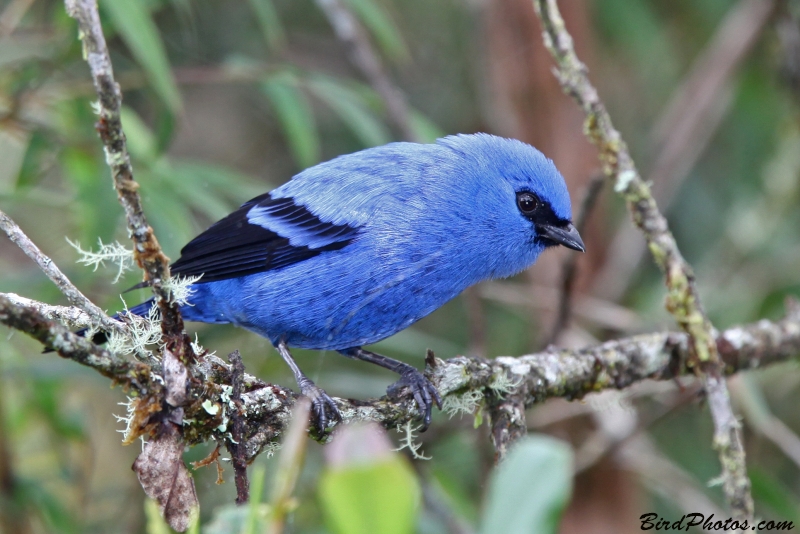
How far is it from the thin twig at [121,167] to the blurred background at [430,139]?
1583 mm

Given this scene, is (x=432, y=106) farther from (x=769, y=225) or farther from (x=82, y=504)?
(x=82, y=504)

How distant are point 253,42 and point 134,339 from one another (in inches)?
203

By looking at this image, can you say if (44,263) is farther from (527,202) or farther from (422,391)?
(527,202)

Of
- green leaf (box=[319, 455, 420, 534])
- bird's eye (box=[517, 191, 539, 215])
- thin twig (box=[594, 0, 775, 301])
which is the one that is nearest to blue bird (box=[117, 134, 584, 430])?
bird's eye (box=[517, 191, 539, 215])

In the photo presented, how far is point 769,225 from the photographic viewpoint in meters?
5.53

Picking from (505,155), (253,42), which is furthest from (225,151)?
(505,155)

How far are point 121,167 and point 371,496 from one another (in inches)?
44.5

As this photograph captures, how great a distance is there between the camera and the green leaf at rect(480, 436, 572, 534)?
105 cm

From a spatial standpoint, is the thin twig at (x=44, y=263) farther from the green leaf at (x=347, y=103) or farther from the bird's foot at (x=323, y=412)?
the green leaf at (x=347, y=103)

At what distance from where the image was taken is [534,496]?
1.05m

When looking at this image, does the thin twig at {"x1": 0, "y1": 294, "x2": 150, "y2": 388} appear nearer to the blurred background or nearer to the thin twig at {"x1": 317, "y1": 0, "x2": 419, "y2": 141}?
the blurred background

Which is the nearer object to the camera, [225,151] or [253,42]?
[253,42]

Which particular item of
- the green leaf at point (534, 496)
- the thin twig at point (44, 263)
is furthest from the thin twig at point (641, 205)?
the green leaf at point (534, 496)

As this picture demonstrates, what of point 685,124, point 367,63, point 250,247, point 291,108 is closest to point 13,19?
point 291,108
